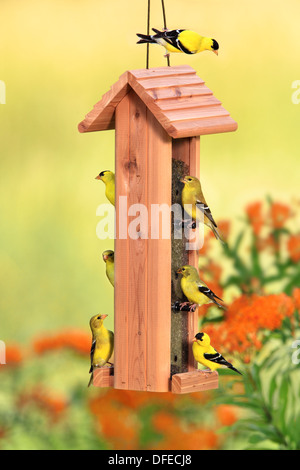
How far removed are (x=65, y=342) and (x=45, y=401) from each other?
634 mm

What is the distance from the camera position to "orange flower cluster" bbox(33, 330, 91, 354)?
7.14 metres

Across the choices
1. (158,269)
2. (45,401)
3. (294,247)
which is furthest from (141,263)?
(45,401)

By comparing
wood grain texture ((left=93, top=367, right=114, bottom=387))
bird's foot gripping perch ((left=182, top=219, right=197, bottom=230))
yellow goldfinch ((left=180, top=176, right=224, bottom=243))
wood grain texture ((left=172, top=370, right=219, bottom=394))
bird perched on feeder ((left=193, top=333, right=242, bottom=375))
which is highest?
yellow goldfinch ((left=180, top=176, right=224, bottom=243))

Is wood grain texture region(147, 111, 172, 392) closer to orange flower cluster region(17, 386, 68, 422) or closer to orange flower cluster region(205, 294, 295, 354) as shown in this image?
orange flower cluster region(205, 294, 295, 354)

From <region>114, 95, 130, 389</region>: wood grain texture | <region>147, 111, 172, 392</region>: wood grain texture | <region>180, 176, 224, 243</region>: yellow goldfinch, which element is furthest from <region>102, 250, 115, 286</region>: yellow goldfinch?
<region>180, 176, 224, 243</region>: yellow goldfinch

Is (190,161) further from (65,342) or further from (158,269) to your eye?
(65,342)

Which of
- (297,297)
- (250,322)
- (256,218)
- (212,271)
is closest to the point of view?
(250,322)

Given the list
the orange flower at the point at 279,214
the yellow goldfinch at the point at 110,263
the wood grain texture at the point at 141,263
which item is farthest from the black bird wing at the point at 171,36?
the orange flower at the point at 279,214

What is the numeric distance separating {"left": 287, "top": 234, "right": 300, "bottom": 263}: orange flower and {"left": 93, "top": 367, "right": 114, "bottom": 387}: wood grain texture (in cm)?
329

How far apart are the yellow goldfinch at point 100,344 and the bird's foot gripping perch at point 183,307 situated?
1.13ft

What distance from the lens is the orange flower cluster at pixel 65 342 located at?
7137 mm

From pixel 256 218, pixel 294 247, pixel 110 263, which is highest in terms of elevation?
pixel 256 218

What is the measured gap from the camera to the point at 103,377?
3705 mm

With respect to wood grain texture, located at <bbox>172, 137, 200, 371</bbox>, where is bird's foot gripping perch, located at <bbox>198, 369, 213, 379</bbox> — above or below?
below
